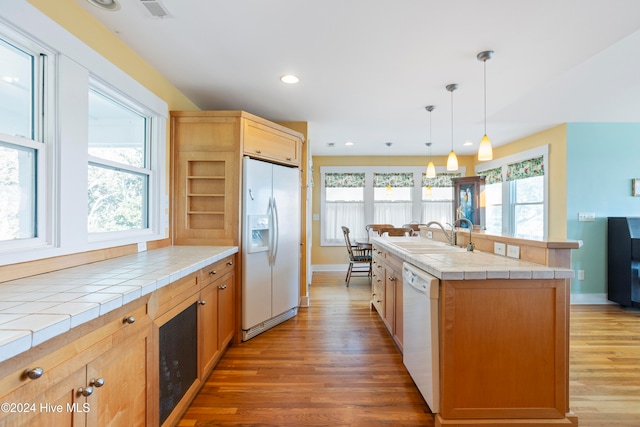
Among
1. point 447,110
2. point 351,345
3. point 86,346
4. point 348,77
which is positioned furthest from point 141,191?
point 447,110

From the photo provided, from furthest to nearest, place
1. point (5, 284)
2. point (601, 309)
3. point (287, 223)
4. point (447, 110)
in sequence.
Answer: point (601, 309) < point (447, 110) < point (287, 223) < point (5, 284)

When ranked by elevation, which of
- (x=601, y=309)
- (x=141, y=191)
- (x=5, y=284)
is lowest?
(x=601, y=309)

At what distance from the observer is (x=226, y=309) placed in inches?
96.3

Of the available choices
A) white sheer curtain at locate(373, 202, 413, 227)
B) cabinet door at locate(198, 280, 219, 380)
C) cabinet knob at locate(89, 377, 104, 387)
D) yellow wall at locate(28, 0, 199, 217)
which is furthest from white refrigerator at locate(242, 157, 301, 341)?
white sheer curtain at locate(373, 202, 413, 227)

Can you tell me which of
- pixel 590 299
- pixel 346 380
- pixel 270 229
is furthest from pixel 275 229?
pixel 590 299

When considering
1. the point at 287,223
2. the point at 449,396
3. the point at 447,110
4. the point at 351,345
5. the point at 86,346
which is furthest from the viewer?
the point at 447,110

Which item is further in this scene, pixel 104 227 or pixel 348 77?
pixel 348 77

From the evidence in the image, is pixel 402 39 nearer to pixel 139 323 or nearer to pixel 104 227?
pixel 139 323

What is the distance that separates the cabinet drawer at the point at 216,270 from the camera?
200cm

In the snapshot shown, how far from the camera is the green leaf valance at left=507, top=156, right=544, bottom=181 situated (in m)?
4.35

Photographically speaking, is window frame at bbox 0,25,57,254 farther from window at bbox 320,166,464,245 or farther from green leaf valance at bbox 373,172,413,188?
green leaf valance at bbox 373,172,413,188

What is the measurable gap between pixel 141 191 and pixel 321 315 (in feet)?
7.38

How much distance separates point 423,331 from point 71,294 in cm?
170

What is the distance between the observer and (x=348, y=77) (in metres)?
2.58
